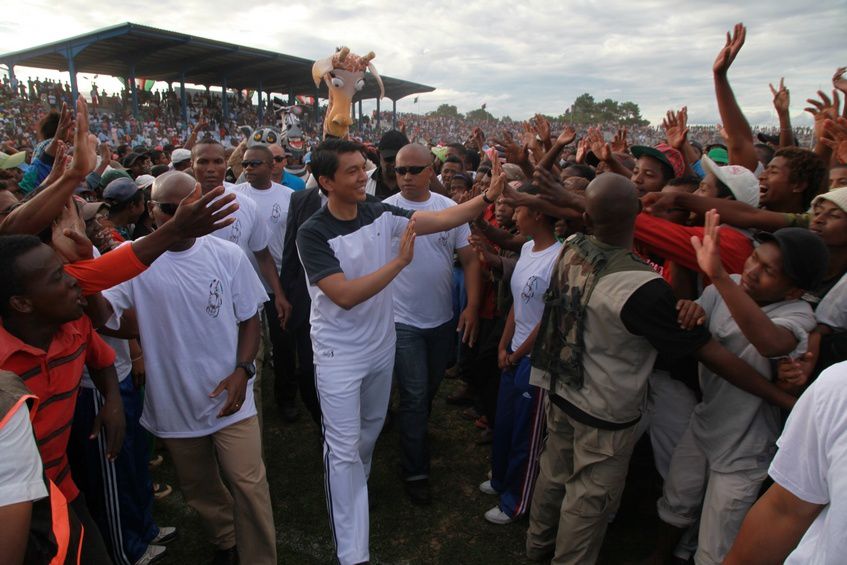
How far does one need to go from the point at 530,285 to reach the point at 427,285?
0.79 metres

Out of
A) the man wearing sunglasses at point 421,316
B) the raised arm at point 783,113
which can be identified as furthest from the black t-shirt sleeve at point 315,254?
the raised arm at point 783,113

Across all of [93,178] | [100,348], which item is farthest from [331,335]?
[93,178]

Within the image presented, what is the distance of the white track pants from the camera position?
277 centimetres

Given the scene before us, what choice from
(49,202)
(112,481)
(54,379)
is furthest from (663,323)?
(112,481)

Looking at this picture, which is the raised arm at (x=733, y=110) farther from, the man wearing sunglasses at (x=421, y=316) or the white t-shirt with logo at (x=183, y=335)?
the white t-shirt with logo at (x=183, y=335)

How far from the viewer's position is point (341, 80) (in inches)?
219

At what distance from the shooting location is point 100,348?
99.0 inches

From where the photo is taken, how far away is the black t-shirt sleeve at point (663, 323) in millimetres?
2199

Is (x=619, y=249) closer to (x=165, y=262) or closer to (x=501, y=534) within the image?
(x=501, y=534)

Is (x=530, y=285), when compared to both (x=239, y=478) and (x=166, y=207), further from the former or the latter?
(x=166, y=207)

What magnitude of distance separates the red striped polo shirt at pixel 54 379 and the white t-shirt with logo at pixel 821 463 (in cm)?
249

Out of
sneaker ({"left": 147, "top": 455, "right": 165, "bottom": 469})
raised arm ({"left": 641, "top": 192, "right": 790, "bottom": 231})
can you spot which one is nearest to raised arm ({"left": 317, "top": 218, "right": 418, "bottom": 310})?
raised arm ({"left": 641, "top": 192, "right": 790, "bottom": 231})

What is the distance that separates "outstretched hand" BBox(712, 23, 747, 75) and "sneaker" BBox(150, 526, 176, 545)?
15.2 ft

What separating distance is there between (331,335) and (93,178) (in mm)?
4076
